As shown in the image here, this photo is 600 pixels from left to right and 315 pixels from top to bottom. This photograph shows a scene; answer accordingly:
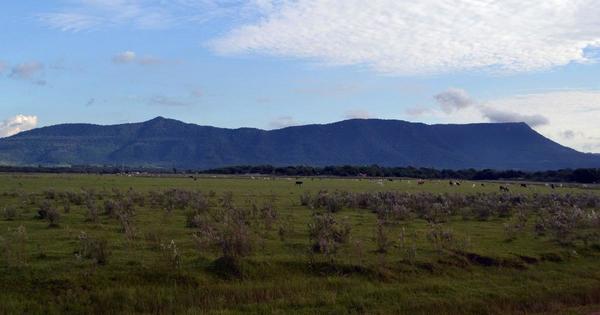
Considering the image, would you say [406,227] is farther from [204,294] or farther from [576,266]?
[204,294]

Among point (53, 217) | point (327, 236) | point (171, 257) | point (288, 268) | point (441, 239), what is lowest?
point (288, 268)

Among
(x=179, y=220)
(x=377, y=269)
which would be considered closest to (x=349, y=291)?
(x=377, y=269)

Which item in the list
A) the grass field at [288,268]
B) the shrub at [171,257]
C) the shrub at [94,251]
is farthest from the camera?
the shrub at [94,251]

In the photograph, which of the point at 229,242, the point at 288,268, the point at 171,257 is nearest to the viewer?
the point at 171,257

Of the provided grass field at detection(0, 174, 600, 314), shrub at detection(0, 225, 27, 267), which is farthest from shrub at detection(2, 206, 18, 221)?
shrub at detection(0, 225, 27, 267)

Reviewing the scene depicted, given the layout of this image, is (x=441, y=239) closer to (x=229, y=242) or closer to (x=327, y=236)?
(x=327, y=236)

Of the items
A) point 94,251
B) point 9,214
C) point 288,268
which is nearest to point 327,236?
point 288,268

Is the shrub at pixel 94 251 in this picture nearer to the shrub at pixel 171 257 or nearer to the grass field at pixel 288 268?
the grass field at pixel 288 268

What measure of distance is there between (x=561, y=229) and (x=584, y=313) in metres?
11.5

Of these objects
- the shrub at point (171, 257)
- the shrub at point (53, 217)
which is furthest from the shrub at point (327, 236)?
the shrub at point (53, 217)

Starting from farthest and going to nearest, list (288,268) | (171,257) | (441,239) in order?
(441,239) < (288,268) < (171,257)

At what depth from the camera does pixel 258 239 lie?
23.6 m

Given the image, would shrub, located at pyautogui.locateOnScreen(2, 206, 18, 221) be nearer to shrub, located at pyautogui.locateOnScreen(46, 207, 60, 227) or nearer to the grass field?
the grass field

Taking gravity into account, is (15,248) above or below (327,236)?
below
